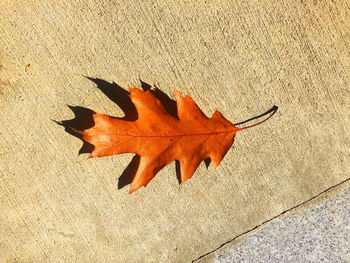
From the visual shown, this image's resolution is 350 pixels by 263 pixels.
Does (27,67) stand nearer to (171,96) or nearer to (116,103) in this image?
(116,103)

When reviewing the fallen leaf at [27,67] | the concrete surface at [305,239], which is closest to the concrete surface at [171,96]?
the fallen leaf at [27,67]

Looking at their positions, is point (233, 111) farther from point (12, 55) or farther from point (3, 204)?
point (3, 204)

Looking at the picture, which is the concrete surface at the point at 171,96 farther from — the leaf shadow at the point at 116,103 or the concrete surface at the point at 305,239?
the concrete surface at the point at 305,239

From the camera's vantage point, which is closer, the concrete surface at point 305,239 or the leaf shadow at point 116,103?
the leaf shadow at point 116,103

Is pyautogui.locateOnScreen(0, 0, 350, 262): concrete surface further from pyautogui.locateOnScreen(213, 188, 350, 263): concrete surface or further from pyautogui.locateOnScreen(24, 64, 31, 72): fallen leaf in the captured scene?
pyautogui.locateOnScreen(213, 188, 350, 263): concrete surface

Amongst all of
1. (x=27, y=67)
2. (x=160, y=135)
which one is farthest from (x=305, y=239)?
(x=27, y=67)

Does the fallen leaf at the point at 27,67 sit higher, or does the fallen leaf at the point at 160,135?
the fallen leaf at the point at 27,67

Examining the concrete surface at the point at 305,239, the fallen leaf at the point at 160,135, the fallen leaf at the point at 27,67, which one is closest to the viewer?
the fallen leaf at the point at 160,135

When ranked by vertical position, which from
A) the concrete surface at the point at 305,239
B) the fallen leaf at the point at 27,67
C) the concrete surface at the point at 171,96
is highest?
the fallen leaf at the point at 27,67

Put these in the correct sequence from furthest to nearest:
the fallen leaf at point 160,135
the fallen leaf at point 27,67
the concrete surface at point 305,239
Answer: the concrete surface at point 305,239 → the fallen leaf at point 27,67 → the fallen leaf at point 160,135
